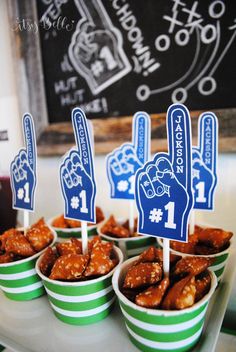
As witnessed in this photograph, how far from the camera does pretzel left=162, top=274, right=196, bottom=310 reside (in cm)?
49

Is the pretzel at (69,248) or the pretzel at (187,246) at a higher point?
the pretzel at (69,248)

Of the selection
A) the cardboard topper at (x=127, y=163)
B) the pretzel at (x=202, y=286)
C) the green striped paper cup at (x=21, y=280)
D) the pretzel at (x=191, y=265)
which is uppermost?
the cardboard topper at (x=127, y=163)

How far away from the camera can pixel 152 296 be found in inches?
20.3

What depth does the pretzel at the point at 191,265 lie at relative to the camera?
57cm

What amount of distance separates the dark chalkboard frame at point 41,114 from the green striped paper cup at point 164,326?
2.36ft

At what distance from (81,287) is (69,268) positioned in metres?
0.05

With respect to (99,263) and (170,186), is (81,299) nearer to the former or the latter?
(99,263)

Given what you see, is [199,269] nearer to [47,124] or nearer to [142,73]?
[142,73]

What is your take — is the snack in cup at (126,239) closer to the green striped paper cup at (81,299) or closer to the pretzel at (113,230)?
the pretzel at (113,230)

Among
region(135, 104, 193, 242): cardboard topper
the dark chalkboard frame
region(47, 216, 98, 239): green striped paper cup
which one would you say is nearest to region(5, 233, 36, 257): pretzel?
region(47, 216, 98, 239): green striped paper cup

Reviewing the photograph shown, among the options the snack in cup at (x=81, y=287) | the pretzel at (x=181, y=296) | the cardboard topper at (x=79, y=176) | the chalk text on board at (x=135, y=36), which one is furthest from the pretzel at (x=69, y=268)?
the chalk text on board at (x=135, y=36)

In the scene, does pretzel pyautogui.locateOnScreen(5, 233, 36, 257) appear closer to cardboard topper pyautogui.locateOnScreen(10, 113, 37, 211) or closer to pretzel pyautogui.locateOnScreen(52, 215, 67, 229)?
cardboard topper pyautogui.locateOnScreen(10, 113, 37, 211)

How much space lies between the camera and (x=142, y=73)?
1.11 meters

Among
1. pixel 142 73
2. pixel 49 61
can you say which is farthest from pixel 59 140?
pixel 142 73
